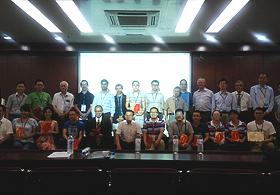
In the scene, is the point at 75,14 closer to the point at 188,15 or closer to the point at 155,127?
the point at 188,15

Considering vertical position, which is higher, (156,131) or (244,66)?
(244,66)

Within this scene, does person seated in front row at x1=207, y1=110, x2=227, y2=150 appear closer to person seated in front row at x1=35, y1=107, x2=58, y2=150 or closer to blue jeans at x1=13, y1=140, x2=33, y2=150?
person seated in front row at x1=35, y1=107, x2=58, y2=150

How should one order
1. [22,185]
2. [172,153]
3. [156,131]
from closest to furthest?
[22,185] < [172,153] < [156,131]

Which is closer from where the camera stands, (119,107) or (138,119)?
(119,107)

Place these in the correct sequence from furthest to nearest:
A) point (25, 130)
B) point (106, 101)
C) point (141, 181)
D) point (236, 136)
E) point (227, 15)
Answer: point (106, 101)
point (227, 15)
point (25, 130)
point (236, 136)
point (141, 181)

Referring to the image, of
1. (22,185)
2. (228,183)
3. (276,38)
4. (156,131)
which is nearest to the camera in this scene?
(228,183)

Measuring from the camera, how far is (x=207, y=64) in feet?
24.3

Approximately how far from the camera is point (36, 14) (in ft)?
16.6

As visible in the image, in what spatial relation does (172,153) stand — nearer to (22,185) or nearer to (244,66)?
(22,185)

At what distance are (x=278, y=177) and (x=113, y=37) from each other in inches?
215

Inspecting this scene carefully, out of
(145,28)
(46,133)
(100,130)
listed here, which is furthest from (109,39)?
(46,133)

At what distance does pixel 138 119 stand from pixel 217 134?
2302mm

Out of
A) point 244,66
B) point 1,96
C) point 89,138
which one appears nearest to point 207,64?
point 244,66

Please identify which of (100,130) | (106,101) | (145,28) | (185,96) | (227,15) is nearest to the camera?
(227,15)
